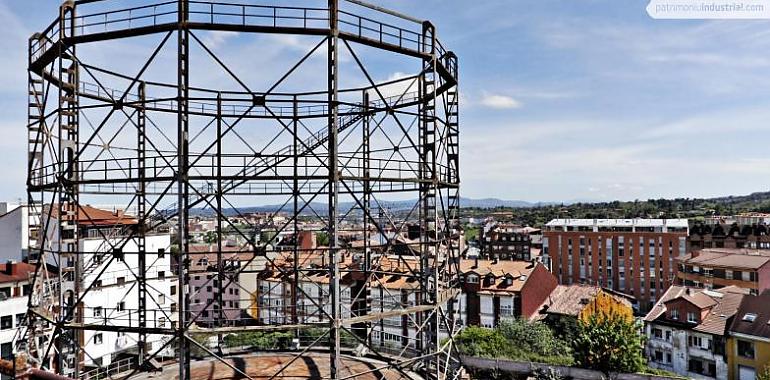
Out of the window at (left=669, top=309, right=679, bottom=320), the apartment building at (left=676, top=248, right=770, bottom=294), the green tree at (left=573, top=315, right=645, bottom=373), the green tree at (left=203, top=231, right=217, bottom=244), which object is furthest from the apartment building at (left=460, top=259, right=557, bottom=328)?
the green tree at (left=203, top=231, right=217, bottom=244)

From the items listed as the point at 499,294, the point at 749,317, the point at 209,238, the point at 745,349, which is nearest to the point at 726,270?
the point at 749,317

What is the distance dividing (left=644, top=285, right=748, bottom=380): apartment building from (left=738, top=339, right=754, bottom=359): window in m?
0.79

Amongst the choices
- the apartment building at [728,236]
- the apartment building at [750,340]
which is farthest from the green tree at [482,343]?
the apartment building at [728,236]

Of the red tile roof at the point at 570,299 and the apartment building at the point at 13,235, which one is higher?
the apartment building at the point at 13,235

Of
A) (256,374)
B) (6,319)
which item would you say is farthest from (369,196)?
(6,319)

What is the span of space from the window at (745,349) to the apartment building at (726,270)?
1089 cm

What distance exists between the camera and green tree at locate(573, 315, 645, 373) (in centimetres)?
3184

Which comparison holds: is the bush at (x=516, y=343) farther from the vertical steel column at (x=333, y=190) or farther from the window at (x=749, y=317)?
the vertical steel column at (x=333, y=190)

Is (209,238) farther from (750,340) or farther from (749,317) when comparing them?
(750,340)

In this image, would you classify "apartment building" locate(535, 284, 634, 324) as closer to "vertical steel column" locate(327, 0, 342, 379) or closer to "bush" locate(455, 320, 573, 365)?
"bush" locate(455, 320, 573, 365)

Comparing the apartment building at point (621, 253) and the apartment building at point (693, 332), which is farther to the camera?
the apartment building at point (621, 253)

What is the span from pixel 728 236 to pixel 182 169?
226ft

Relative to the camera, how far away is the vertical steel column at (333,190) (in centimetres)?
1212

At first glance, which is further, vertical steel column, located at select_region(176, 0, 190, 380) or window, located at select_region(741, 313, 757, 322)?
window, located at select_region(741, 313, 757, 322)
